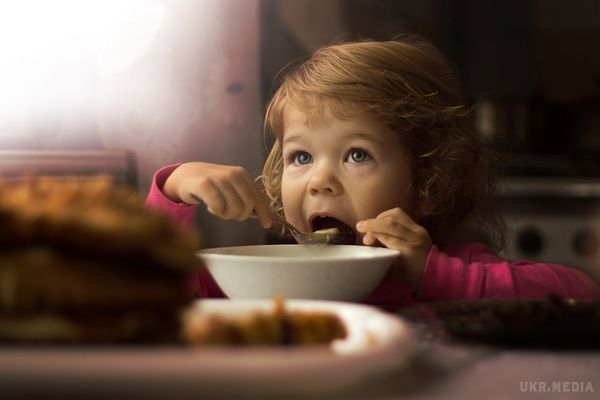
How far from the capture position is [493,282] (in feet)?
3.30

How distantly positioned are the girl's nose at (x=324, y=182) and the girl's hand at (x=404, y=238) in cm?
19

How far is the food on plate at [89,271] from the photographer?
1.16ft

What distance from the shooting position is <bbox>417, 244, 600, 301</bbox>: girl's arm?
1.00 m

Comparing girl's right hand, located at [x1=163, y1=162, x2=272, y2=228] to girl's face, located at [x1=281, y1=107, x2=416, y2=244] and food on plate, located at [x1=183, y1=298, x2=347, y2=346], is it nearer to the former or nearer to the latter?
girl's face, located at [x1=281, y1=107, x2=416, y2=244]

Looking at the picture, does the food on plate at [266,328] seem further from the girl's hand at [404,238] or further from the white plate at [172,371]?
the girl's hand at [404,238]

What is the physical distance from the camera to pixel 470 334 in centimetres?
53

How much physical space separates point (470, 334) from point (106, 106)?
2.53 m

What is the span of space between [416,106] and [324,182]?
238mm

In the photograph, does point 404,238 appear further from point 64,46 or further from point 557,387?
point 64,46

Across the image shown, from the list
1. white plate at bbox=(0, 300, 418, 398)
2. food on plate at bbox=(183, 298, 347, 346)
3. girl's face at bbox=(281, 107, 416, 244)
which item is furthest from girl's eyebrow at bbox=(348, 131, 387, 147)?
white plate at bbox=(0, 300, 418, 398)

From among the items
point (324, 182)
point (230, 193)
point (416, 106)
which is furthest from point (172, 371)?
point (416, 106)

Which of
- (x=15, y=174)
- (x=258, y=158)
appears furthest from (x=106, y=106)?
(x=15, y=174)

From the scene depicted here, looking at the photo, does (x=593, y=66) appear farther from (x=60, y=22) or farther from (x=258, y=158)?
(x=60, y=22)

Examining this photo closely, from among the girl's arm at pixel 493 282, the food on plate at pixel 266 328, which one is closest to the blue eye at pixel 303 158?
the girl's arm at pixel 493 282
